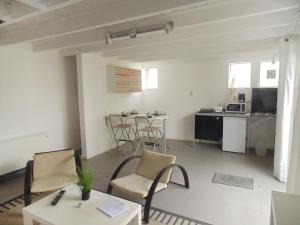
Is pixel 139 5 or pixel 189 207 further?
pixel 189 207

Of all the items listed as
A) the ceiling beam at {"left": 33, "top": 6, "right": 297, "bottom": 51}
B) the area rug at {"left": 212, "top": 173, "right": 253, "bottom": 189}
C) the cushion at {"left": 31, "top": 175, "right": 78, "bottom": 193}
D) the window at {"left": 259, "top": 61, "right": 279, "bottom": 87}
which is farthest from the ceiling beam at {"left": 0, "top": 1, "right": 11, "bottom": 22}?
the window at {"left": 259, "top": 61, "right": 279, "bottom": 87}

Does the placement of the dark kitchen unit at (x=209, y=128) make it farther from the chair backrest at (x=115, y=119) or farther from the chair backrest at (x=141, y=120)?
the chair backrest at (x=115, y=119)

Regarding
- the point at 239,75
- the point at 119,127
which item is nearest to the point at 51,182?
the point at 119,127

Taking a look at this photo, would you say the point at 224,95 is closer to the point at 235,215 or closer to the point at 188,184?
the point at 188,184

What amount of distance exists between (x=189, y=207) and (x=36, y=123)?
327cm

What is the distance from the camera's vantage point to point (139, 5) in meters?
2.10

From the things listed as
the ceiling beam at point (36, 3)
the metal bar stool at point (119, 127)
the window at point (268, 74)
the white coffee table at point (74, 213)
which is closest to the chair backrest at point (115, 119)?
the metal bar stool at point (119, 127)

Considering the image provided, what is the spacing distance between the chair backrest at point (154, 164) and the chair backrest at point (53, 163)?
3.29 ft

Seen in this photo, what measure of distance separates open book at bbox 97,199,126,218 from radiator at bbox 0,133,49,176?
246 cm

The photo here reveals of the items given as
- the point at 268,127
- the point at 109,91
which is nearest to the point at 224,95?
the point at 268,127

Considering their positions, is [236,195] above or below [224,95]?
below

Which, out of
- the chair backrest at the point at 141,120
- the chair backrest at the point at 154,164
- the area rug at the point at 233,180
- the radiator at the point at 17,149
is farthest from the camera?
the chair backrest at the point at 141,120

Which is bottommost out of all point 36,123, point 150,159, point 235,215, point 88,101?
point 235,215

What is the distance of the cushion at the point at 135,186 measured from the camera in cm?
248
